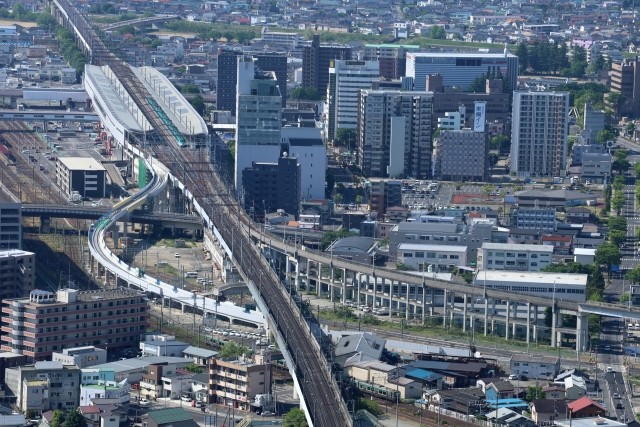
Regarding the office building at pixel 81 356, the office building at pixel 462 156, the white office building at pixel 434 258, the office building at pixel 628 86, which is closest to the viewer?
the office building at pixel 81 356

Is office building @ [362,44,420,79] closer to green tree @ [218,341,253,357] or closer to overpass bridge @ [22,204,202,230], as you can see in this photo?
overpass bridge @ [22,204,202,230]

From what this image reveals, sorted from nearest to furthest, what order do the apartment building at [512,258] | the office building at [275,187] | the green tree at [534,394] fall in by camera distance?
1. the green tree at [534,394]
2. the apartment building at [512,258]
3. the office building at [275,187]

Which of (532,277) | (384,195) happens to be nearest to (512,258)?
(532,277)

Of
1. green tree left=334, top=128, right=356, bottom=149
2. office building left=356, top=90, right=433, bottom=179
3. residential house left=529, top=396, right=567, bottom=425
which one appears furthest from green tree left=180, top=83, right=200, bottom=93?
residential house left=529, top=396, right=567, bottom=425

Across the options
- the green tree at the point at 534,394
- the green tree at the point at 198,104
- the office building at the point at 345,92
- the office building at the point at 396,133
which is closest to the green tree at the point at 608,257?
the green tree at the point at 534,394

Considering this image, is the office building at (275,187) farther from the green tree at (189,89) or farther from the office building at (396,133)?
the green tree at (189,89)

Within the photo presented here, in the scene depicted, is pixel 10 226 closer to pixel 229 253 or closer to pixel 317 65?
pixel 229 253
